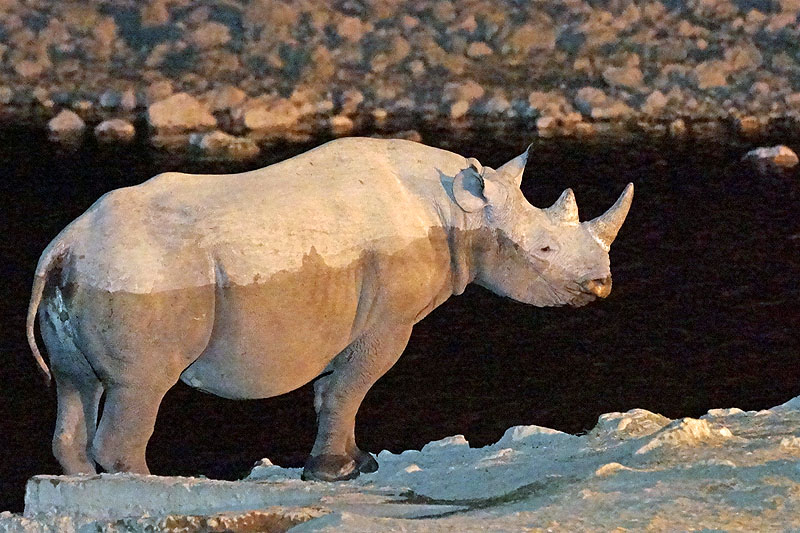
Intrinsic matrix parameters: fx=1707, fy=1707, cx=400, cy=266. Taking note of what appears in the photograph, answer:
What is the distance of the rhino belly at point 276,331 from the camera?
6867 millimetres

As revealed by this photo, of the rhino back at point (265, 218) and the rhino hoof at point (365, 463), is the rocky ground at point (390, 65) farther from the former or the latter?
the rhino back at point (265, 218)

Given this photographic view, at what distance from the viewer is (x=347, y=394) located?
7391 mm

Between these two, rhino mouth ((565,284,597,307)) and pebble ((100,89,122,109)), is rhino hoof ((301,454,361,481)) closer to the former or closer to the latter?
rhino mouth ((565,284,597,307))

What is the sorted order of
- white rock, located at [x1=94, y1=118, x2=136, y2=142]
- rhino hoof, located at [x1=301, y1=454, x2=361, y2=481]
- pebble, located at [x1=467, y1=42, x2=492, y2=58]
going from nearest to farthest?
rhino hoof, located at [x1=301, y1=454, x2=361, y2=481]
white rock, located at [x1=94, y1=118, x2=136, y2=142]
pebble, located at [x1=467, y1=42, x2=492, y2=58]

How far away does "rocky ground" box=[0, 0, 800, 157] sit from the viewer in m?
20.8

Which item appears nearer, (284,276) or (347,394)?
(284,276)

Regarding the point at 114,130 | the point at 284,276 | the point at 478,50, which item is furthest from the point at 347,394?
the point at 478,50

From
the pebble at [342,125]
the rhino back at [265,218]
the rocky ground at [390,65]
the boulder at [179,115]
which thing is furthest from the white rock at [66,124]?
the rhino back at [265,218]

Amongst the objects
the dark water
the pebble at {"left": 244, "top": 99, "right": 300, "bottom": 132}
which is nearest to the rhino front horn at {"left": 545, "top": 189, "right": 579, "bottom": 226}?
the dark water

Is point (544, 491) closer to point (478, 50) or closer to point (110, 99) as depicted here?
point (110, 99)

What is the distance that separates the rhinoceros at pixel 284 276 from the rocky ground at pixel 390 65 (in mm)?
12321

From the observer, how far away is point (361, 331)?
23.9ft

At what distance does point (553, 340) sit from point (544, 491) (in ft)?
20.1

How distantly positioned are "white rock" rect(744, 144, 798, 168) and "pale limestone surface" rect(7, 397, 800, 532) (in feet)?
36.1
